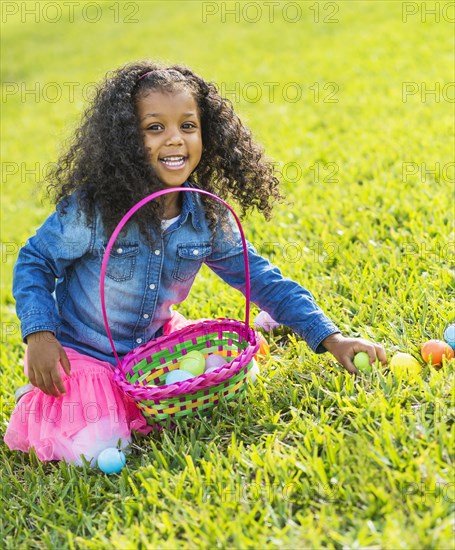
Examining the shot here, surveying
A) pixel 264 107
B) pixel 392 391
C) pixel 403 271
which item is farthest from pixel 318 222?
pixel 264 107

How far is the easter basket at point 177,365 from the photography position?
2233mm

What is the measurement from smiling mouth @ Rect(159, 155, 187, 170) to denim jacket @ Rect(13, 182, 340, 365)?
0.53 feet

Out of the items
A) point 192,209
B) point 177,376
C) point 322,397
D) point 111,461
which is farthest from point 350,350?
point 111,461

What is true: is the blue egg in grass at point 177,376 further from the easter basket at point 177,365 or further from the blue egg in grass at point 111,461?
the blue egg in grass at point 111,461

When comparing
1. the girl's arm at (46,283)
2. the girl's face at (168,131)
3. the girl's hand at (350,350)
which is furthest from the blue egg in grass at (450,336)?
the girl's arm at (46,283)

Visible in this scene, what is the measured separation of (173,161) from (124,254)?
0.36 metres

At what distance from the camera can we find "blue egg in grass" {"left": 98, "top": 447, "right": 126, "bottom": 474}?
2258mm

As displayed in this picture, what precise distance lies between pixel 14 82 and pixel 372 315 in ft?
28.1

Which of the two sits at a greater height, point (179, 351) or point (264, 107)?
point (264, 107)

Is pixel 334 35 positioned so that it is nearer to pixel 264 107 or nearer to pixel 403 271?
pixel 264 107

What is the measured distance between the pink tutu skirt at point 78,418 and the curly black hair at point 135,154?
0.52 meters

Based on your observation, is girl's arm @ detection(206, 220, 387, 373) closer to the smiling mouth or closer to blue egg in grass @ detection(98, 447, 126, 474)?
the smiling mouth

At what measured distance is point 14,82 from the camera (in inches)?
400

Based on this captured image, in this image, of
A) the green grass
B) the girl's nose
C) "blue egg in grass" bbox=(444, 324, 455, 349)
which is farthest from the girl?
"blue egg in grass" bbox=(444, 324, 455, 349)
